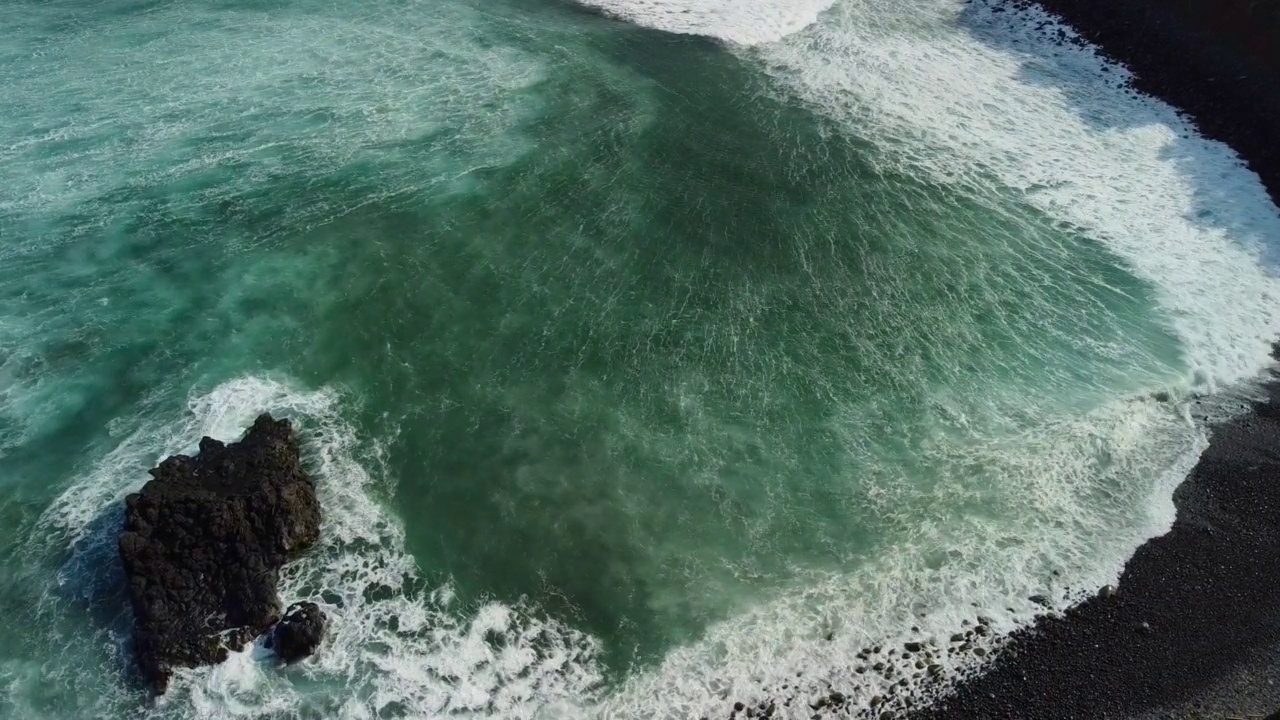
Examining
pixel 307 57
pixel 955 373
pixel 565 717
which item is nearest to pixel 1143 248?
pixel 955 373

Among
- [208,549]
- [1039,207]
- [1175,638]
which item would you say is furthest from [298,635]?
[1039,207]

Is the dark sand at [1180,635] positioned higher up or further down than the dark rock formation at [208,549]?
higher up

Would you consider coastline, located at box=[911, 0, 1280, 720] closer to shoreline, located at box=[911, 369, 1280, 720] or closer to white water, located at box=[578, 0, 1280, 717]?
shoreline, located at box=[911, 369, 1280, 720]

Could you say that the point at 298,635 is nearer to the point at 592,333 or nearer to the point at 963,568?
the point at 592,333

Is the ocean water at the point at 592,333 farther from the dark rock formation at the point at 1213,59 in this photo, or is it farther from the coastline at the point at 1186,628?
the dark rock formation at the point at 1213,59

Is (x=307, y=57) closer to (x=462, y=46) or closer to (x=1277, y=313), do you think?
(x=462, y=46)

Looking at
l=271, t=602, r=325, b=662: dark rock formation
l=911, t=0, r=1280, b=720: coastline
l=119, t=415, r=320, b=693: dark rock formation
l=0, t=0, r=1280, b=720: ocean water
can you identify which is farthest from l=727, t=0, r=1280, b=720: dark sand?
l=119, t=415, r=320, b=693: dark rock formation

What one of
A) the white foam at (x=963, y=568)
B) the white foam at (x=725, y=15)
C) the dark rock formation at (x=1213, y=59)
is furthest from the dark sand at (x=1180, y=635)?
the white foam at (x=725, y=15)

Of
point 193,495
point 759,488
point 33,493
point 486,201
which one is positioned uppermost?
point 486,201
